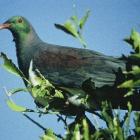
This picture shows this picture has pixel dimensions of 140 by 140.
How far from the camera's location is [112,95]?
155 cm

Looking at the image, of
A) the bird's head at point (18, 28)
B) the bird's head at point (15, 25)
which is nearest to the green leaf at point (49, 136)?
the bird's head at point (18, 28)

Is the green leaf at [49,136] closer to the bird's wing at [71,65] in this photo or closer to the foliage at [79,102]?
the foliage at [79,102]

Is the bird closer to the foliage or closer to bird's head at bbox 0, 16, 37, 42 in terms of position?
bird's head at bbox 0, 16, 37, 42

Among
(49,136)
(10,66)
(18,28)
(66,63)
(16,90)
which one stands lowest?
(66,63)

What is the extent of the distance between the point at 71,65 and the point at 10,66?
191 centimetres

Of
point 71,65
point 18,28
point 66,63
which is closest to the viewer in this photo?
point 71,65

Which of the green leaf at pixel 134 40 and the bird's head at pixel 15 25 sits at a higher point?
the green leaf at pixel 134 40

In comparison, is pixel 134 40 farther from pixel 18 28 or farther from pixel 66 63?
pixel 18 28

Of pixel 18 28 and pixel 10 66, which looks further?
pixel 18 28

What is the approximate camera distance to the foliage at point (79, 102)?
52.1 inches

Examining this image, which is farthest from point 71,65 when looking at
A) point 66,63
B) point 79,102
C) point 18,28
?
point 79,102

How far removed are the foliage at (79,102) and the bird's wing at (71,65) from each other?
143cm

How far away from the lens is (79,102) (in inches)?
65.1

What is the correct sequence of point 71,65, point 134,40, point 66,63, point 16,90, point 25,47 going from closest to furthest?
point 134,40 < point 16,90 < point 71,65 < point 66,63 < point 25,47
